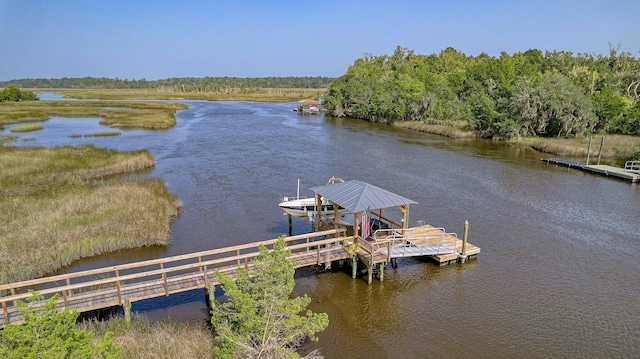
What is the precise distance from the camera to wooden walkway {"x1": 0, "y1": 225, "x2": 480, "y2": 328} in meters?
12.5

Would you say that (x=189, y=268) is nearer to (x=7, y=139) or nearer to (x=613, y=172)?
(x=613, y=172)

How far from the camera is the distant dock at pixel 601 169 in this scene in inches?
1319

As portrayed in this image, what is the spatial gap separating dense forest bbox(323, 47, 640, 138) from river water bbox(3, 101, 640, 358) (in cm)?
877

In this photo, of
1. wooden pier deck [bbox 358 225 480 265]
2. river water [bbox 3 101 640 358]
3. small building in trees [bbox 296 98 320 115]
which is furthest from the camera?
small building in trees [bbox 296 98 320 115]

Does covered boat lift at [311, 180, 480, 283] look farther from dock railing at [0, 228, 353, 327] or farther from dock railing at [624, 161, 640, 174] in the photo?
dock railing at [624, 161, 640, 174]

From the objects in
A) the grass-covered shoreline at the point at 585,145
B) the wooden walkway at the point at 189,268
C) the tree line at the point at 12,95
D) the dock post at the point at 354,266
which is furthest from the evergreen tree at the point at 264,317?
the tree line at the point at 12,95

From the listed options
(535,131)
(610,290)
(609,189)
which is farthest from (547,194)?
(535,131)

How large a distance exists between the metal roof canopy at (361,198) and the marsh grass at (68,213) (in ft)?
28.7

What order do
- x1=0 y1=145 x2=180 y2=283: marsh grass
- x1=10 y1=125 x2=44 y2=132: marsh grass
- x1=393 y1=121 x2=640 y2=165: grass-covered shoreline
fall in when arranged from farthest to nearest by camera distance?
x1=10 y1=125 x2=44 y2=132: marsh grass → x1=393 y1=121 x2=640 y2=165: grass-covered shoreline → x1=0 y1=145 x2=180 y2=283: marsh grass

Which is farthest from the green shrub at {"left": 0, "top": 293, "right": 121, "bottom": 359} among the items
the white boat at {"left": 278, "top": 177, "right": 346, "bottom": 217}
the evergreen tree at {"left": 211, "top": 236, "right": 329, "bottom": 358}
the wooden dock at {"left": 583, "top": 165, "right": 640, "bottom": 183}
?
the wooden dock at {"left": 583, "top": 165, "right": 640, "bottom": 183}

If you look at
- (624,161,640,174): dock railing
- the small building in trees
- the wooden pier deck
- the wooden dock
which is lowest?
the wooden pier deck

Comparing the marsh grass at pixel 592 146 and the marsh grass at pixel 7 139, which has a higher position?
the marsh grass at pixel 592 146

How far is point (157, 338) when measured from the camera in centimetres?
1145

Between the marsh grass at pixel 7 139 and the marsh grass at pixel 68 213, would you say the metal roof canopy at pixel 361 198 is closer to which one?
the marsh grass at pixel 68 213
